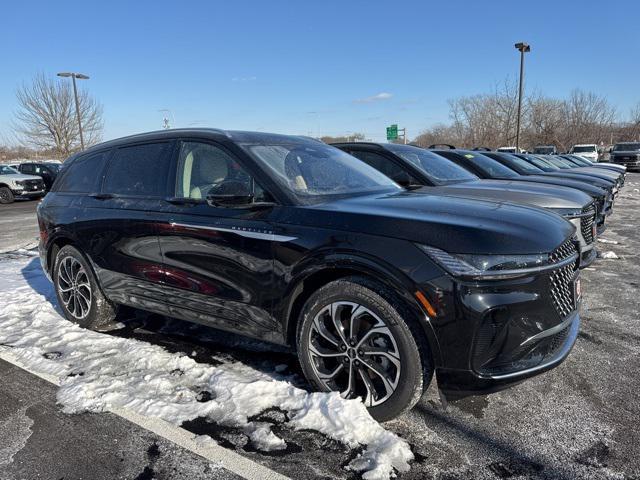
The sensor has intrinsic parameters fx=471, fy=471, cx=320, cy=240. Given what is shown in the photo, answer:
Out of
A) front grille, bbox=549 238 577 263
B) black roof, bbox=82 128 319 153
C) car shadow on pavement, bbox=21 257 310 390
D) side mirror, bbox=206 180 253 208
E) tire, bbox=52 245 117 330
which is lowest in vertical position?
car shadow on pavement, bbox=21 257 310 390

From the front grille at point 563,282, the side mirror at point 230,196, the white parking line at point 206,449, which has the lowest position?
the white parking line at point 206,449

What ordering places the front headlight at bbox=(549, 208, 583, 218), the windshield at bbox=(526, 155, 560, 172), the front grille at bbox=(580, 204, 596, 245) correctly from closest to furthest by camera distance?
the front headlight at bbox=(549, 208, 583, 218) → the front grille at bbox=(580, 204, 596, 245) → the windshield at bbox=(526, 155, 560, 172)

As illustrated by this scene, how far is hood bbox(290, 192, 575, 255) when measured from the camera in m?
2.49

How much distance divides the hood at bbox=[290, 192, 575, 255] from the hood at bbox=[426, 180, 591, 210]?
211cm

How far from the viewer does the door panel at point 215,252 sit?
308 centimetres

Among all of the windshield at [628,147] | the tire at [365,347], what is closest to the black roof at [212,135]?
the tire at [365,347]

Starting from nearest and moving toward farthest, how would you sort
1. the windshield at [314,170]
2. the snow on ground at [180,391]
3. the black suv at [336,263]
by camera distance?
1. the black suv at [336,263]
2. the snow on ground at [180,391]
3. the windshield at [314,170]

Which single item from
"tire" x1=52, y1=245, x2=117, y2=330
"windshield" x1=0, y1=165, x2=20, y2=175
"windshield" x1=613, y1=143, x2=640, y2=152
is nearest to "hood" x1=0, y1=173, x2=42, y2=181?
"windshield" x1=0, y1=165, x2=20, y2=175

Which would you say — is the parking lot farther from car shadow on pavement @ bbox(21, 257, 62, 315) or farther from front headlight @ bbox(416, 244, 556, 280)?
car shadow on pavement @ bbox(21, 257, 62, 315)

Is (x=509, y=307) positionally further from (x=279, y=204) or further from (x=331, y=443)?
(x=279, y=204)

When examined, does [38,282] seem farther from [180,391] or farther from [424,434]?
[424,434]

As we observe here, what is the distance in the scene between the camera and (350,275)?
2.78 meters

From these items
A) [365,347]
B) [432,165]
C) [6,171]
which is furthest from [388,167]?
[6,171]

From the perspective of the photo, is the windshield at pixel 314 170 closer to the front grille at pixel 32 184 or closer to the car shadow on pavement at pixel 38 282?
the car shadow on pavement at pixel 38 282
